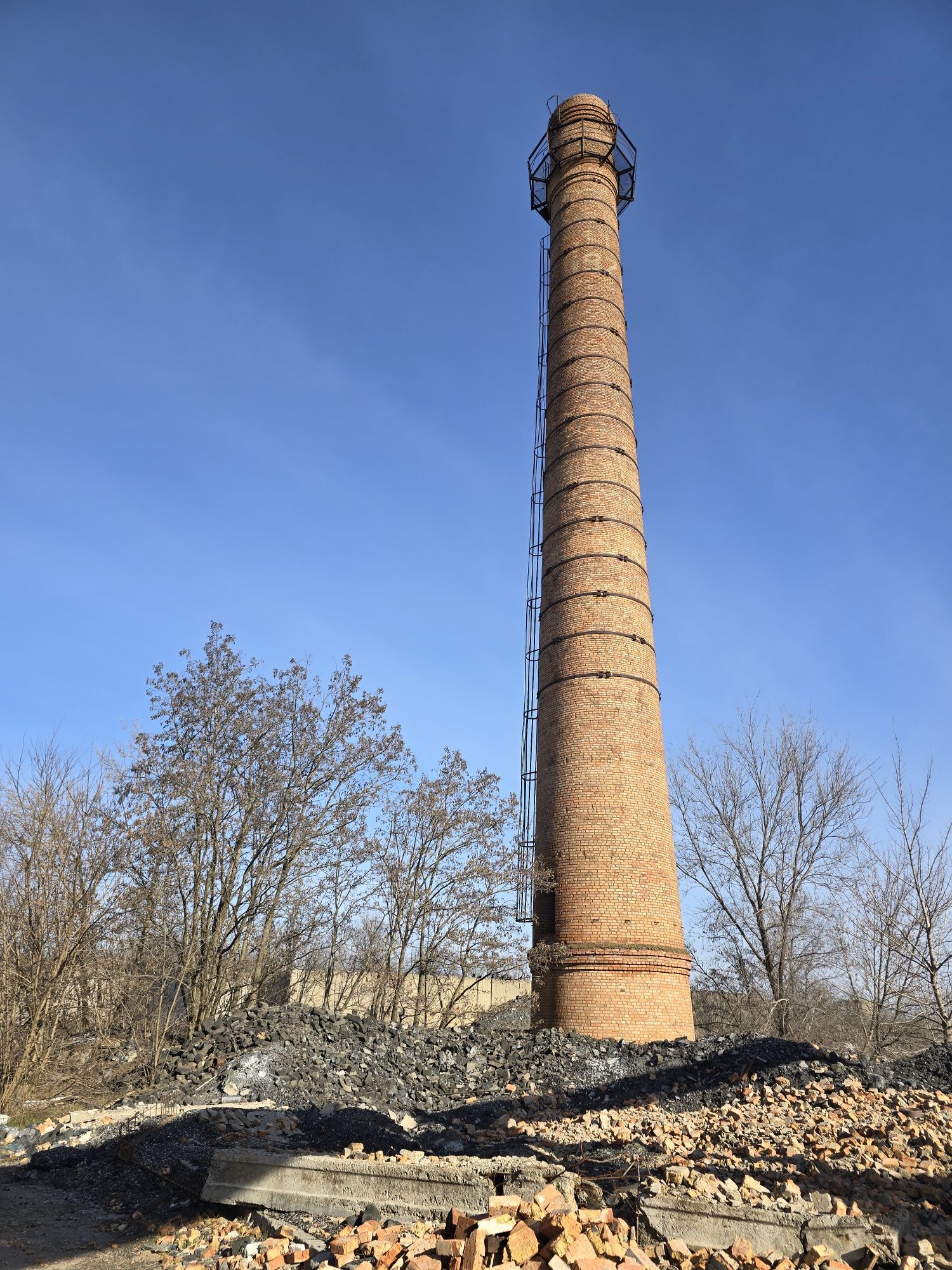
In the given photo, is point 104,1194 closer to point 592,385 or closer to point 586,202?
point 592,385

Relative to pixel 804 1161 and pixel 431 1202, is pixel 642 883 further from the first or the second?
pixel 431 1202

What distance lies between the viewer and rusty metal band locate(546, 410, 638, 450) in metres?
15.1

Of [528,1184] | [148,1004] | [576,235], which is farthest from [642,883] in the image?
[576,235]

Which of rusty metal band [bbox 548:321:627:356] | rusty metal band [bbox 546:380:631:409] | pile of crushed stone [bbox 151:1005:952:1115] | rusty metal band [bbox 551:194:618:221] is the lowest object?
pile of crushed stone [bbox 151:1005:952:1115]

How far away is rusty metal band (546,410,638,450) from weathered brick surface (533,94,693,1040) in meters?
0.03

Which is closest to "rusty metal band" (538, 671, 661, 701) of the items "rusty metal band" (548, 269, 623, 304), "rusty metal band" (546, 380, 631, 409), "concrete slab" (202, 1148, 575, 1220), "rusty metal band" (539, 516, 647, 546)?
"rusty metal band" (539, 516, 647, 546)

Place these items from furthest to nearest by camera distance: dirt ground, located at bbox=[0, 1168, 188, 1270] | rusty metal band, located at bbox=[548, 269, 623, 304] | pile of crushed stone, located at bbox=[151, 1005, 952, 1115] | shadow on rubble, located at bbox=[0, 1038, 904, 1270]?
rusty metal band, located at bbox=[548, 269, 623, 304] → pile of crushed stone, located at bbox=[151, 1005, 952, 1115] → shadow on rubble, located at bbox=[0, 1038, 904, 1270] → dirt ground, located at bbox=[0, 1168, 188, 1270]

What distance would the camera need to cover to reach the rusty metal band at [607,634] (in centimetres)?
1360

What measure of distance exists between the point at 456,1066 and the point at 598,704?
5.56 m

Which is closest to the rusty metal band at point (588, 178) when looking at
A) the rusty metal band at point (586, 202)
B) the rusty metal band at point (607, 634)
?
the rusty metal band at point (586, 202)

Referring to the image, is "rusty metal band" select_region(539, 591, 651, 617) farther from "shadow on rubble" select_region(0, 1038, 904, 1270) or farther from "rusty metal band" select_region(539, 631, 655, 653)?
"shadow on rubble" select_region(0, 1038, 904, 1270)

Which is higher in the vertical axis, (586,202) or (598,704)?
(586,202)

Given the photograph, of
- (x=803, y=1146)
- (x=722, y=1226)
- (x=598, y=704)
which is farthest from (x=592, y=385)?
(x=722, y=1226)

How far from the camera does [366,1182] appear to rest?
5121 millimetres
